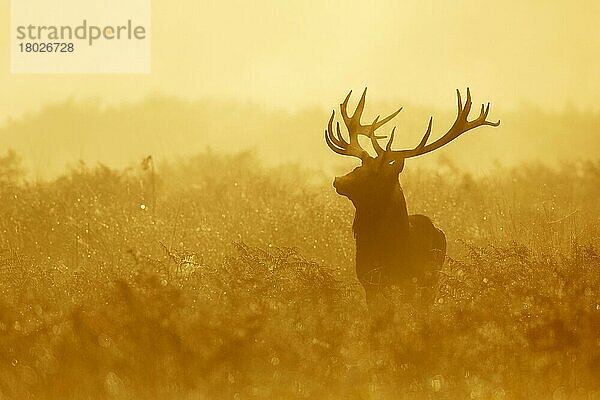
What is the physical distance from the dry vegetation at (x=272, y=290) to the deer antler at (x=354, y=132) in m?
0.14

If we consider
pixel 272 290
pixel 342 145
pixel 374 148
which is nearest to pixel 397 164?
pixel 374 148

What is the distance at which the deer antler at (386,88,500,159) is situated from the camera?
517 cm

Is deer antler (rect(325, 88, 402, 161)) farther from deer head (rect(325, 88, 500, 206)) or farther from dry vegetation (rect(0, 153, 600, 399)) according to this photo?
dry vegetation (rect(0, 153, 600, 399))

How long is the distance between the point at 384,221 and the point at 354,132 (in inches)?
13.4

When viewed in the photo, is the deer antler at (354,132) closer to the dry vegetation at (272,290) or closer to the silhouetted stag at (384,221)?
the silhouetted stag at (384,221)

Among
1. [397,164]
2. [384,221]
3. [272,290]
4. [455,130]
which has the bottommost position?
[272,290]

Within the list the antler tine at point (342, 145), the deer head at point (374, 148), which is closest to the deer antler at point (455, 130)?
the deer head at point (374, 148)

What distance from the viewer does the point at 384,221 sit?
5137 millimetres

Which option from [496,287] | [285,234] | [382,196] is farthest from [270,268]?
[496,287]

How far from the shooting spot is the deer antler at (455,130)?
5172 millimetres

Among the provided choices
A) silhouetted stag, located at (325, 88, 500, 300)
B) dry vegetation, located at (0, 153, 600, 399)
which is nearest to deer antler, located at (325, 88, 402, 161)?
silhouetted stag, located at (325, 88, 500, 300)

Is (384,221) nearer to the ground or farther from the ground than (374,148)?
nearer to the ground

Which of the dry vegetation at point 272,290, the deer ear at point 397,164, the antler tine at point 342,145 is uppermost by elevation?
the antler tine at point 342,145

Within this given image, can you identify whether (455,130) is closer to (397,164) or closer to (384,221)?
(397,164)
